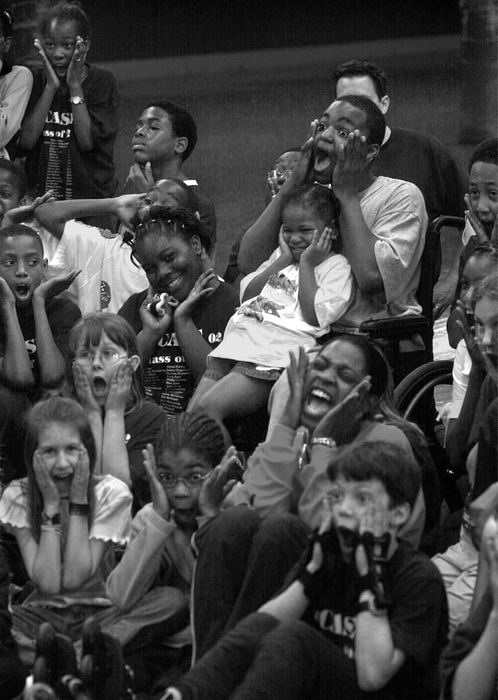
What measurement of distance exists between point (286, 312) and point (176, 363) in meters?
0.44

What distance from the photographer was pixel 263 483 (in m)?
4.71

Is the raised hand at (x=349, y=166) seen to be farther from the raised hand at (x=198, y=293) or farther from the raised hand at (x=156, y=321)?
the raised hand at (x=156, y=321)

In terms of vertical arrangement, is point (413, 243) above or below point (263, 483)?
above

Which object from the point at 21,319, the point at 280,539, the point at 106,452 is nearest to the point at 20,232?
the point at 21,319

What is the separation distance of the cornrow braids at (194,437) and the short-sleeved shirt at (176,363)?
95 centimetres

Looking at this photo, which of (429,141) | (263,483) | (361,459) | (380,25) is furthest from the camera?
(380,25)

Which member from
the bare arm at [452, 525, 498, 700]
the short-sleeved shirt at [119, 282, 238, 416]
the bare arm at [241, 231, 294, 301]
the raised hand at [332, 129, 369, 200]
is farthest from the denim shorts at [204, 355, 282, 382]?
the bare arm at [452, 525, 498, 700]

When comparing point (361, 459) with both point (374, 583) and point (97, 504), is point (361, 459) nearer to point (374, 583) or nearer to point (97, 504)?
point (374, 583)

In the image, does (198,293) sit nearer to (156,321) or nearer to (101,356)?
(156,321)

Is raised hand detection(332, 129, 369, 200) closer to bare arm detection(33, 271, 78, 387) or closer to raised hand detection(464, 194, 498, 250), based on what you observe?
raised hand detection(464, 194, 498, 250)

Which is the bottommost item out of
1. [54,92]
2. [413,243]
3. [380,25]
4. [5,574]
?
[5,574]

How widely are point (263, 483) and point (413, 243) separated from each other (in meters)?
1.48

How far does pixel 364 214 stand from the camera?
593 centimetres

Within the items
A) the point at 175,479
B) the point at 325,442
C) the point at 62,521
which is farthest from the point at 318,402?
the point at 62,521
